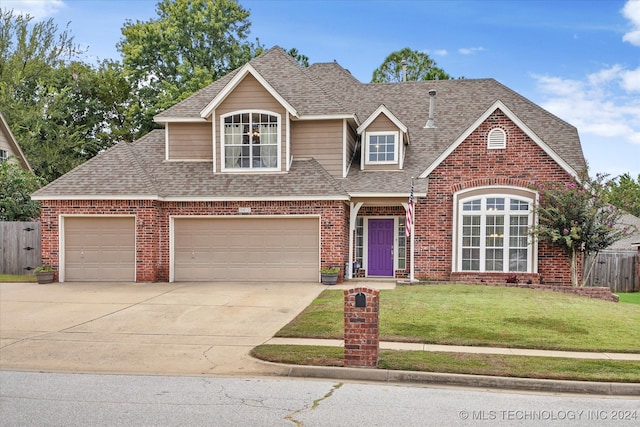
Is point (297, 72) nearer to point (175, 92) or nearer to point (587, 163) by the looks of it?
point (587, 163)

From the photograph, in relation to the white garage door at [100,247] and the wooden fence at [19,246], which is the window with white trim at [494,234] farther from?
the wooden fence at [19,246]

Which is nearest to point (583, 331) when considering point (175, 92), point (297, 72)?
point (297, 72)

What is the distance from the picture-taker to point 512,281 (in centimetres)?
1736

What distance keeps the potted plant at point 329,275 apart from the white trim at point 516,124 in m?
4.48

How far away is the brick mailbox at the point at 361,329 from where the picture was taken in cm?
799

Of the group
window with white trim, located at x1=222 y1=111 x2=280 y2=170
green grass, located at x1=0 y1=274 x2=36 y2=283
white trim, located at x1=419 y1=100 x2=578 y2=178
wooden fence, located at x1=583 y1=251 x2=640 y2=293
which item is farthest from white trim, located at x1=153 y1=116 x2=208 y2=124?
wooden fence, located at x1=583 y1=251 x2=640 y2=293

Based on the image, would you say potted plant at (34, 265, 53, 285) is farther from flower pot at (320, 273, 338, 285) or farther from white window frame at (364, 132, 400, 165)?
white window frame at (364, 132, 400, 165)

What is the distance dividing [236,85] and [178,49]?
64.2ft

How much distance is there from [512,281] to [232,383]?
12.4m

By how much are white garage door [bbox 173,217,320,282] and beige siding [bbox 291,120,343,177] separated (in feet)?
8.19

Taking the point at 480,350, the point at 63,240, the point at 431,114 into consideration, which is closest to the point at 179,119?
the point at 63,240

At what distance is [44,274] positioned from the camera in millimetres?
17297

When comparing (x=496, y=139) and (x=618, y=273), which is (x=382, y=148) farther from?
(x=618, y=273)

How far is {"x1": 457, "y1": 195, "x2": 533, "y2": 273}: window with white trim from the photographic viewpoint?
17672mm
